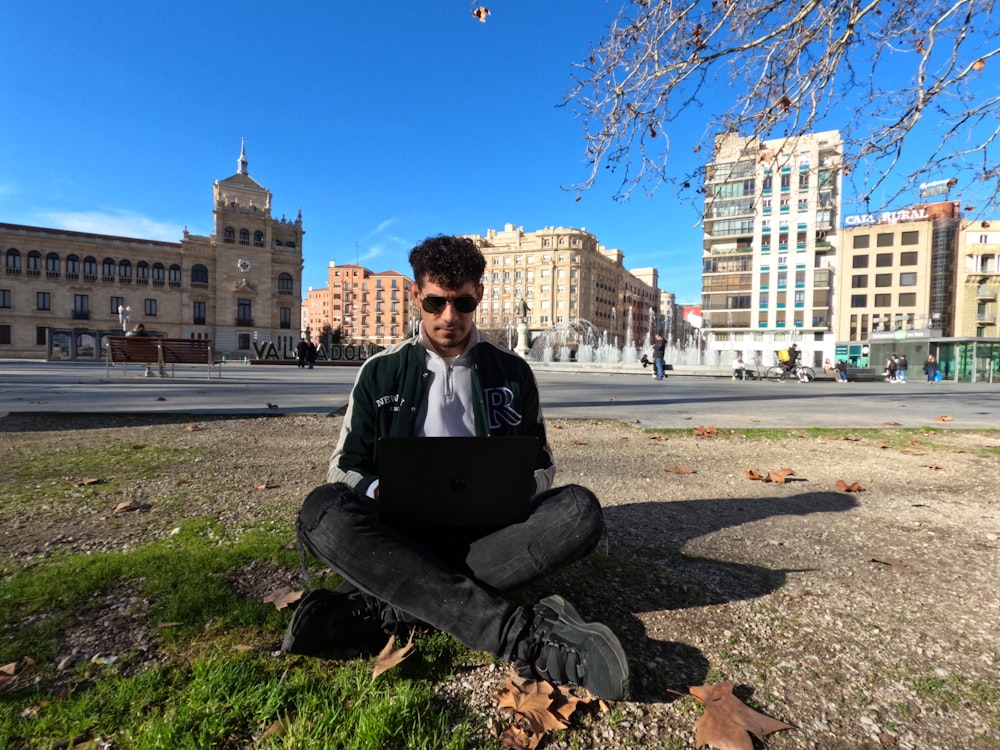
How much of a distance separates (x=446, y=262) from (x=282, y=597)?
4.58 feet

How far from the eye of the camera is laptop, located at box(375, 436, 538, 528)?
5.26ft

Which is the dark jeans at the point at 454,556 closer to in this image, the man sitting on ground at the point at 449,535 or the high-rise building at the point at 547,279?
the man sitting on ground at the point at 449,535

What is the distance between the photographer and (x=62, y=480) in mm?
3402

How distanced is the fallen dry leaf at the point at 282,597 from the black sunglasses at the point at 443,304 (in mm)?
1168

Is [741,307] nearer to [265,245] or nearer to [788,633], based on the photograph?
[265,245]

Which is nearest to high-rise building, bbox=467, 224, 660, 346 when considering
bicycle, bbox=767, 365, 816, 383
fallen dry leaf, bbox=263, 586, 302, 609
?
bicycle, bbox=767, 365, 816, 383

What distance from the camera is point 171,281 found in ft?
187

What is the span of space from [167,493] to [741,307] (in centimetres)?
6913

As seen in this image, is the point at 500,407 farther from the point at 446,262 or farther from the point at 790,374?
the point at 790,374

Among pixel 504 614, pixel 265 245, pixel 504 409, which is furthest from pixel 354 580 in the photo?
pixel 265 245

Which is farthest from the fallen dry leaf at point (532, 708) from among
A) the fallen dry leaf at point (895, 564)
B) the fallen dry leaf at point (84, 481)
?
the fallen dry leaf at point (84, 481)

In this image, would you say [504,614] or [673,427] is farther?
[673,427]

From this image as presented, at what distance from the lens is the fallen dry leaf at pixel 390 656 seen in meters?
1.46

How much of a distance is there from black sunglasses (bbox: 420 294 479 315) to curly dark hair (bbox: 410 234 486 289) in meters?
0.05
